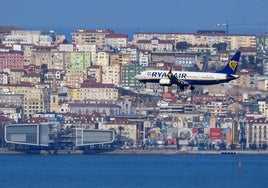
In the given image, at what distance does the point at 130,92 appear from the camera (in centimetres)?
12938

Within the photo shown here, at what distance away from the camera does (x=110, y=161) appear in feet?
352

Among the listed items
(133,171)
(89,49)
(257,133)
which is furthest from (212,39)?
(133,171)

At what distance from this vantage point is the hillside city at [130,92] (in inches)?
4466

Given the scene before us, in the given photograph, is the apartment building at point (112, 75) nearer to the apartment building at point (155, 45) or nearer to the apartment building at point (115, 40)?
the apartment building at point (155, 45)

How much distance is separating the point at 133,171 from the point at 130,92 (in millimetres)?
30139

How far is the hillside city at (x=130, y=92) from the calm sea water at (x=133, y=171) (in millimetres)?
2119

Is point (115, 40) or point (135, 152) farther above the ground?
point (115, 40)

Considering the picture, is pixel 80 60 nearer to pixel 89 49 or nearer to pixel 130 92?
pixel 89 49

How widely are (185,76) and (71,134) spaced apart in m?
40.0

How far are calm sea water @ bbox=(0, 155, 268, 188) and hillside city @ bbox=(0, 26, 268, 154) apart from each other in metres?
2.12

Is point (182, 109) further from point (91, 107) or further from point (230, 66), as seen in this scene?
point (230, 66)

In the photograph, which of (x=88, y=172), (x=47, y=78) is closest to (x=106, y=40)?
(x=47, y=78)

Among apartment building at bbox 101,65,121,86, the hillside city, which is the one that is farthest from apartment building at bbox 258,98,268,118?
apartment building at bbox 101,65,121,86

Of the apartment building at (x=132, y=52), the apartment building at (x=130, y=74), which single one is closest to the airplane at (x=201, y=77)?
the apartment building at (x=130, y=74)
